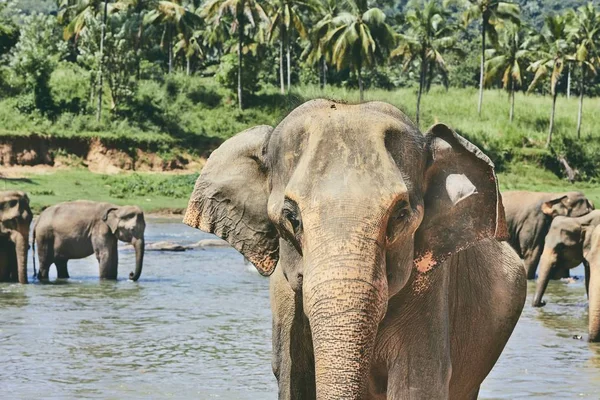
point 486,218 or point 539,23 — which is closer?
point 486,218

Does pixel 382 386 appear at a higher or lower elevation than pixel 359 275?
lower

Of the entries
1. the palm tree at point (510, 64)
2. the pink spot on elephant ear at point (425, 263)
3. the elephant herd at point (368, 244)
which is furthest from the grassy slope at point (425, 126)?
the pink spot on elephant ear at point (425, 263)

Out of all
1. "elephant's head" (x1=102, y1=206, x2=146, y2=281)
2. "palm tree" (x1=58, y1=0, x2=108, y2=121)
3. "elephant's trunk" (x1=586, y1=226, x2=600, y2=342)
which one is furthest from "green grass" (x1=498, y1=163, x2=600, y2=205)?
"elephant's trunk" (x1=586, y1=226, x2=600, y2=342)

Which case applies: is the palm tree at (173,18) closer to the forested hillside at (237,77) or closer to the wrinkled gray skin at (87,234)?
the forested hillside at (237,77)

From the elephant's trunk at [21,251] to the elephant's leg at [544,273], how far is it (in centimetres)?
773

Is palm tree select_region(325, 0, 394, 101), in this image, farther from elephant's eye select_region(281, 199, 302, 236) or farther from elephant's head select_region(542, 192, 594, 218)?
elephant's eye select_region(281, 199, 302, 236)

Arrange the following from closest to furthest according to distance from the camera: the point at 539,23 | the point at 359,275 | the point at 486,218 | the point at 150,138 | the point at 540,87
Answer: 1. the point at 359,275
2. the point at 486,218
3. the point at 150,138
4. the point at 540,87
5. the point at 539,23

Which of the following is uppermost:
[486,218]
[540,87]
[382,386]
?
[486,218]

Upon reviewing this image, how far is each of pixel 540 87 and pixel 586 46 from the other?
23.1 m

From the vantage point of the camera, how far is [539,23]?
161 meters

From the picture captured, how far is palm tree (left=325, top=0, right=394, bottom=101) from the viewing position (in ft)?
181

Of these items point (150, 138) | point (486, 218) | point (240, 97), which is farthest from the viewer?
point (240, 97)

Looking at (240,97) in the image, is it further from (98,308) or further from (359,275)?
(359,275)

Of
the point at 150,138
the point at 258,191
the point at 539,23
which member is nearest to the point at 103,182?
the point at 150,138
